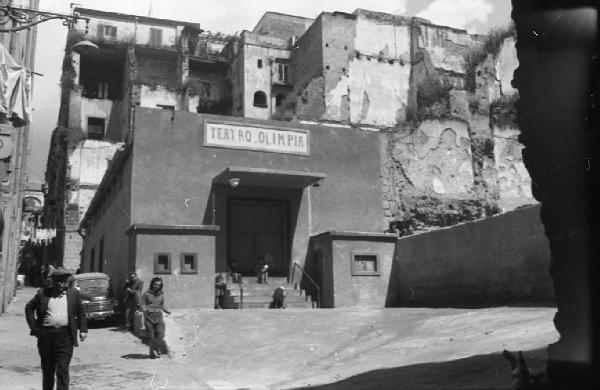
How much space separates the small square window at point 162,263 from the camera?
17.3 m

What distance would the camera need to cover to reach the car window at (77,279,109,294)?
18688mm

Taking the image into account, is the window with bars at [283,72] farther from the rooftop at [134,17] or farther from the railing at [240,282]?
the railing at [240,282]

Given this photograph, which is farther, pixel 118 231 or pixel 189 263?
pixel 118 231

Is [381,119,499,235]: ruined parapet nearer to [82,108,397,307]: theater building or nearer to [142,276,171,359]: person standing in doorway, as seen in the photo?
[82,108,397,307]: theater building

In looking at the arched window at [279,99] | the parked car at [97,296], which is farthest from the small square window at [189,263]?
the arched window at [279,99]

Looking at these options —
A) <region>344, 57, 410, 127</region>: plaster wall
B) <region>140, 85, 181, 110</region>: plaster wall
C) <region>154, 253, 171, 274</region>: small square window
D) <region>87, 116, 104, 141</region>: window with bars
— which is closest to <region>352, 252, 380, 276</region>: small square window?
<region>154, 253, 171, 274</region>: small square window

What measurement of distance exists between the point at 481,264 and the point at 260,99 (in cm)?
3359

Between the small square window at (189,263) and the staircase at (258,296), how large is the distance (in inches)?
58.3

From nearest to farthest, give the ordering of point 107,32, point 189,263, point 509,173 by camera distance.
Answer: point 189,263, point 509,173, point 107,32

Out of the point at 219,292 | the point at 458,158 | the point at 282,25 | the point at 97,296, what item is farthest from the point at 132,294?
the point at 282,25

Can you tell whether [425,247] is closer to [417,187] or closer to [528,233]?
[528,233]

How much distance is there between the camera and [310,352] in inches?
452

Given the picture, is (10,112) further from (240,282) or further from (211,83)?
(211,83)

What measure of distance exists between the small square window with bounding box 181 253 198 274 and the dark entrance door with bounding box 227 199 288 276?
8.38ft
